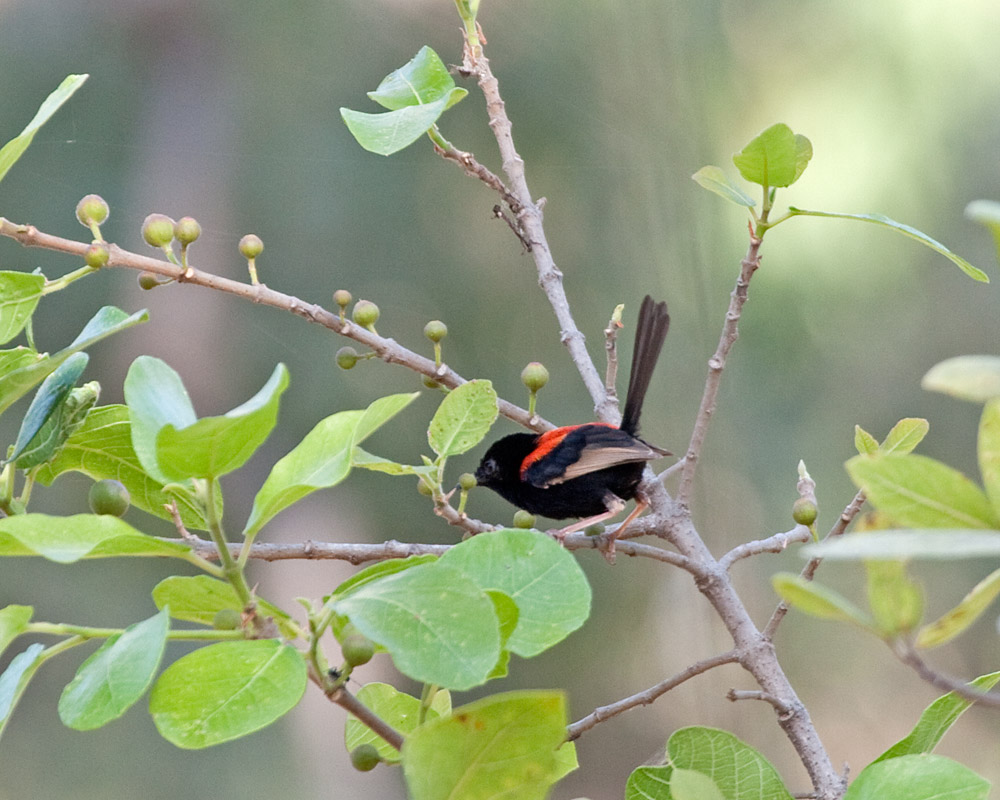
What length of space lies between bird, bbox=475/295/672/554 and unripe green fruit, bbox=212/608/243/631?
34.8 inches

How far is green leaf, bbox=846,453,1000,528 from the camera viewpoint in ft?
0.97

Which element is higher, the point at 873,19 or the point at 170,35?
the point at 873,19

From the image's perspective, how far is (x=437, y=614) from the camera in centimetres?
35

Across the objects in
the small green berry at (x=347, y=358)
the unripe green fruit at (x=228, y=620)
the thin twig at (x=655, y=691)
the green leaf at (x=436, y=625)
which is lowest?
the thin twig at (x=655, y=691)

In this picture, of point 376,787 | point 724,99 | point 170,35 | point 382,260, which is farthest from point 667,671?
point 170,35

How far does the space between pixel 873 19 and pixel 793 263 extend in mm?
711

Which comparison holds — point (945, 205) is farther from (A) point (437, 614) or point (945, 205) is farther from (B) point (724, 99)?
(A) point (437, 614)

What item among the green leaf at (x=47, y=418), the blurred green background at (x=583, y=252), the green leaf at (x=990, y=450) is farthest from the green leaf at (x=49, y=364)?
the blurred green background at (x=583, y=252)

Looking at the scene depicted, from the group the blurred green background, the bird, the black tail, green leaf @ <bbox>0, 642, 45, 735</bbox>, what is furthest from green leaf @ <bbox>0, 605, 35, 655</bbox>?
the blurred green background

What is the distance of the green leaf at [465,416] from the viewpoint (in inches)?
25.2

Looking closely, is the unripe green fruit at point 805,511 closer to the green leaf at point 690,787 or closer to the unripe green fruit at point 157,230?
the green leaf at point 690,787

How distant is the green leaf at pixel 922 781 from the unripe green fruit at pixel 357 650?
235mm

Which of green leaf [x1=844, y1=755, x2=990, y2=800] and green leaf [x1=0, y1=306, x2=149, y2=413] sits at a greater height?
green leaf [x1=0, y1=306, x2=149, y2=413]

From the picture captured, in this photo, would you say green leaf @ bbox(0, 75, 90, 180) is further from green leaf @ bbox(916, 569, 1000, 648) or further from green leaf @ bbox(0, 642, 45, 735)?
green leaf @ bbox(916, 569, 1000, 648)
